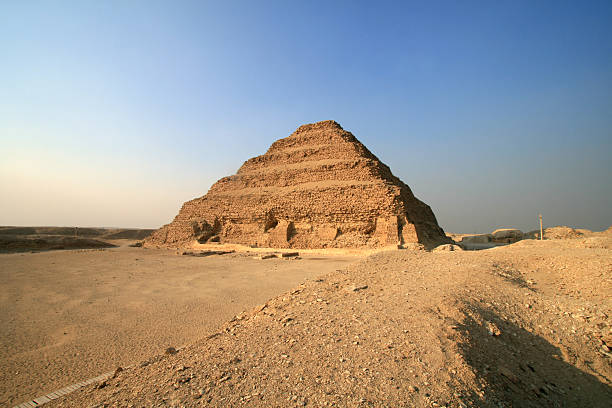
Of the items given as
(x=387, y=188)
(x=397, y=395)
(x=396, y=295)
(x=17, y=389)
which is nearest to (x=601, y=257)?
(x=396, y=295)

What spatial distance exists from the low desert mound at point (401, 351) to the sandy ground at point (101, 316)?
47.9 inches

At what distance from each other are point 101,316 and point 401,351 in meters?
5.81

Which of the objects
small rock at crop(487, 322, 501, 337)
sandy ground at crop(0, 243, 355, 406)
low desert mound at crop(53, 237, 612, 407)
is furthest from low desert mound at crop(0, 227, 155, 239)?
small rock at crop(487, 322, 501, 337)

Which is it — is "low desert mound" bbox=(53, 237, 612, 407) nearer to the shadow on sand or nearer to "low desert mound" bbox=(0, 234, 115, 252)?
the shadow on sand

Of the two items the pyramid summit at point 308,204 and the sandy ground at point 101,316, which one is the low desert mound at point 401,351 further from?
the pyramid summit at point 308,204

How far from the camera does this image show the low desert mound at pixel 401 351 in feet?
6.91

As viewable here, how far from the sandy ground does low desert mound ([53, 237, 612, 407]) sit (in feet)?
3.99

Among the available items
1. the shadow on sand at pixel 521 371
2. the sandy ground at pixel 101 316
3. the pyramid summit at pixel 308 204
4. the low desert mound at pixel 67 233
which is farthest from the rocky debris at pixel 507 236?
the low desert mound at pixel 67 233

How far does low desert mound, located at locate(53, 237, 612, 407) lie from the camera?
2.11 meters

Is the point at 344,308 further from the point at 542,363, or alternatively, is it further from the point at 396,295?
the point at 542,363

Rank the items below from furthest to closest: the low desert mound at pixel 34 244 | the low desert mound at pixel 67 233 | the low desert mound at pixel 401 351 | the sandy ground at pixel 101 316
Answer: the low desert mound at pixel 67 233 < the low desert mound at pixel 34 244 < the sandy ground at pixel 101 316 < the low desert mound at pixel 401 351

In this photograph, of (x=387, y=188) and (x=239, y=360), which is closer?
(x=239, y=360)

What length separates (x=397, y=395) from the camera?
6.51 feet

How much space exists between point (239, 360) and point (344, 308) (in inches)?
64.8
